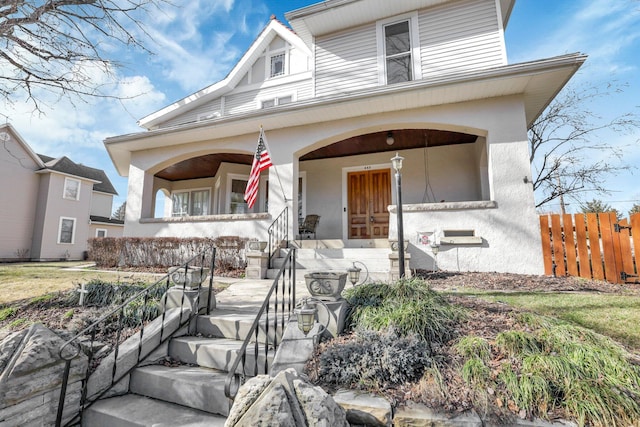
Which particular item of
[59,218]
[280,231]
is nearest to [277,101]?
[280,231]

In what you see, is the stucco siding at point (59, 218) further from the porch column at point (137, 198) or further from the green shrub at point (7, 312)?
the green shrub at point (7, 312)

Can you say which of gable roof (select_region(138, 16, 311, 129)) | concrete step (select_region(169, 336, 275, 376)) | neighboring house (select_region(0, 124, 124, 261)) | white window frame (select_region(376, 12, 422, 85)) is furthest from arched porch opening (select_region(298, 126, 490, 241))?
neighboring house (select_region(0, 124, 124, 261))

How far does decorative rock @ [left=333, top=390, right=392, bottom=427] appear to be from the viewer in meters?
1.75

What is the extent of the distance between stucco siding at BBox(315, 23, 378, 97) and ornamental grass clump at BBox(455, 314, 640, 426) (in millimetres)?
7826

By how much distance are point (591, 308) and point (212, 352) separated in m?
4.35

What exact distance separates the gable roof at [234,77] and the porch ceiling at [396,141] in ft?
13.5

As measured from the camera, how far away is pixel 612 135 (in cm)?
950

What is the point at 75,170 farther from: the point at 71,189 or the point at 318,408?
the point at 318,408

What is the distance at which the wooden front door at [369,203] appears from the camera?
885cm

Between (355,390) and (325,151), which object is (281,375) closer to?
(355,390)

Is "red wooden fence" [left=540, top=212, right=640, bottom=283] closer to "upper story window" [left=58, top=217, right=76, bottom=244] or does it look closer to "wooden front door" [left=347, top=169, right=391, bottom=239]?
"wooden front door" [left=347, top=169, right=391, bottom=239]

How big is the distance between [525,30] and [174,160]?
11.8 meters

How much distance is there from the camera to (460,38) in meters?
7.73

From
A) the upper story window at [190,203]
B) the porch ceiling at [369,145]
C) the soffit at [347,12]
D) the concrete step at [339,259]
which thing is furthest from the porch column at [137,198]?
the soffit at [347,12]
